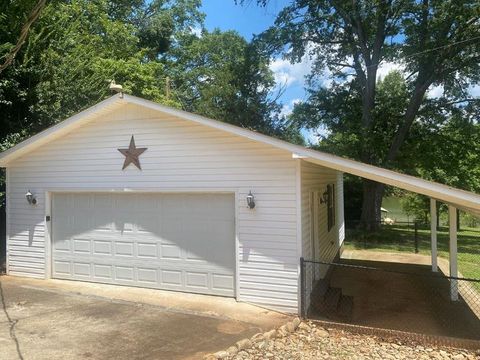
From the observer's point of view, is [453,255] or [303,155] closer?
[303,155]

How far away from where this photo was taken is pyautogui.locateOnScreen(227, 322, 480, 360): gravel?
5.70 meters

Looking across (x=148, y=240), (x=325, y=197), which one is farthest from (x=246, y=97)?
(x=148, y=240)

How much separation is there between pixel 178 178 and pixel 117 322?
9.62 ft

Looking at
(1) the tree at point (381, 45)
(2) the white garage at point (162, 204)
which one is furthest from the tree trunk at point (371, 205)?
(2) the white garage at point (162, 204)

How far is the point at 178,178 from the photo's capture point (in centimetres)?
821

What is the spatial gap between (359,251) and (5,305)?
39.7 ft

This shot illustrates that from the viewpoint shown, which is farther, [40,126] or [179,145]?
[40,126]

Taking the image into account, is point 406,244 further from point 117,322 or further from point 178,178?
point 117,322

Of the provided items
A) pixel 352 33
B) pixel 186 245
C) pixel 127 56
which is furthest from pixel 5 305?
pixel 352 33

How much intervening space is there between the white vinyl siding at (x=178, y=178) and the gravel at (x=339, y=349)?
1.04 meters

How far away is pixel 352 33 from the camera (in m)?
22.1

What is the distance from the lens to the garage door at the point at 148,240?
8.05 meters

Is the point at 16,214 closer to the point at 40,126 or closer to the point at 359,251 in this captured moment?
the point at 40,126

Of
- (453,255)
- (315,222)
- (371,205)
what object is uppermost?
(315,222)
